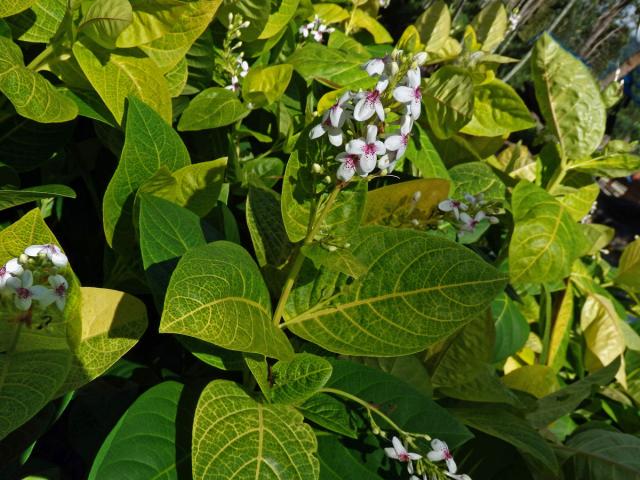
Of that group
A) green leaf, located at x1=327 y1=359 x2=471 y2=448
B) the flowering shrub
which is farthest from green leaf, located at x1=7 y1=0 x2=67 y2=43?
green leaf, located at x1=327 y1=359 x2=471 y2=448

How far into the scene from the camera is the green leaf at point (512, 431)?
0.91 meters

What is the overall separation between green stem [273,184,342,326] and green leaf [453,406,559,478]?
387 mm

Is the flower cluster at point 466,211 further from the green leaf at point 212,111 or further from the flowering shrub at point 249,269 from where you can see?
the green leaf at point 212,111

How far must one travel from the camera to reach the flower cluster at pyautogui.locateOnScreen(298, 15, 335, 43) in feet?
4.55

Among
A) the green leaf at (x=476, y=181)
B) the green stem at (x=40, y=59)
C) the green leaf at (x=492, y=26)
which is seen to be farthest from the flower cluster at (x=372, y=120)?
the green leaf at (x=492, y=26)

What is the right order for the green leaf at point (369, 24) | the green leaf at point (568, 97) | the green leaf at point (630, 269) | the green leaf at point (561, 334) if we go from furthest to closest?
the green leaf at point (630, 269) < the green leaf at point (369, 24) < the green leaf at point (561, 334) < the green leaf at point (568, 97)

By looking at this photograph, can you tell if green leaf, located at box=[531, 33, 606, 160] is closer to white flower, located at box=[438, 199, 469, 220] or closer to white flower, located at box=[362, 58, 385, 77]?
white flower, located at box=[438, 199, 469, 220]

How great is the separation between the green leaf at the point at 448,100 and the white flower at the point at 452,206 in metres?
0.24

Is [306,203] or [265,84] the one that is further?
[265,84]

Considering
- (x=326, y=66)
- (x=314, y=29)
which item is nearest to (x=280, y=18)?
(x=326, y=66)

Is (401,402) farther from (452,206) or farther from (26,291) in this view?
(26,291)

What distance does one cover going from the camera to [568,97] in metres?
1.44

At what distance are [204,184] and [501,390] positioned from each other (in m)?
0.64

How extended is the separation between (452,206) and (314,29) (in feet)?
2.08
